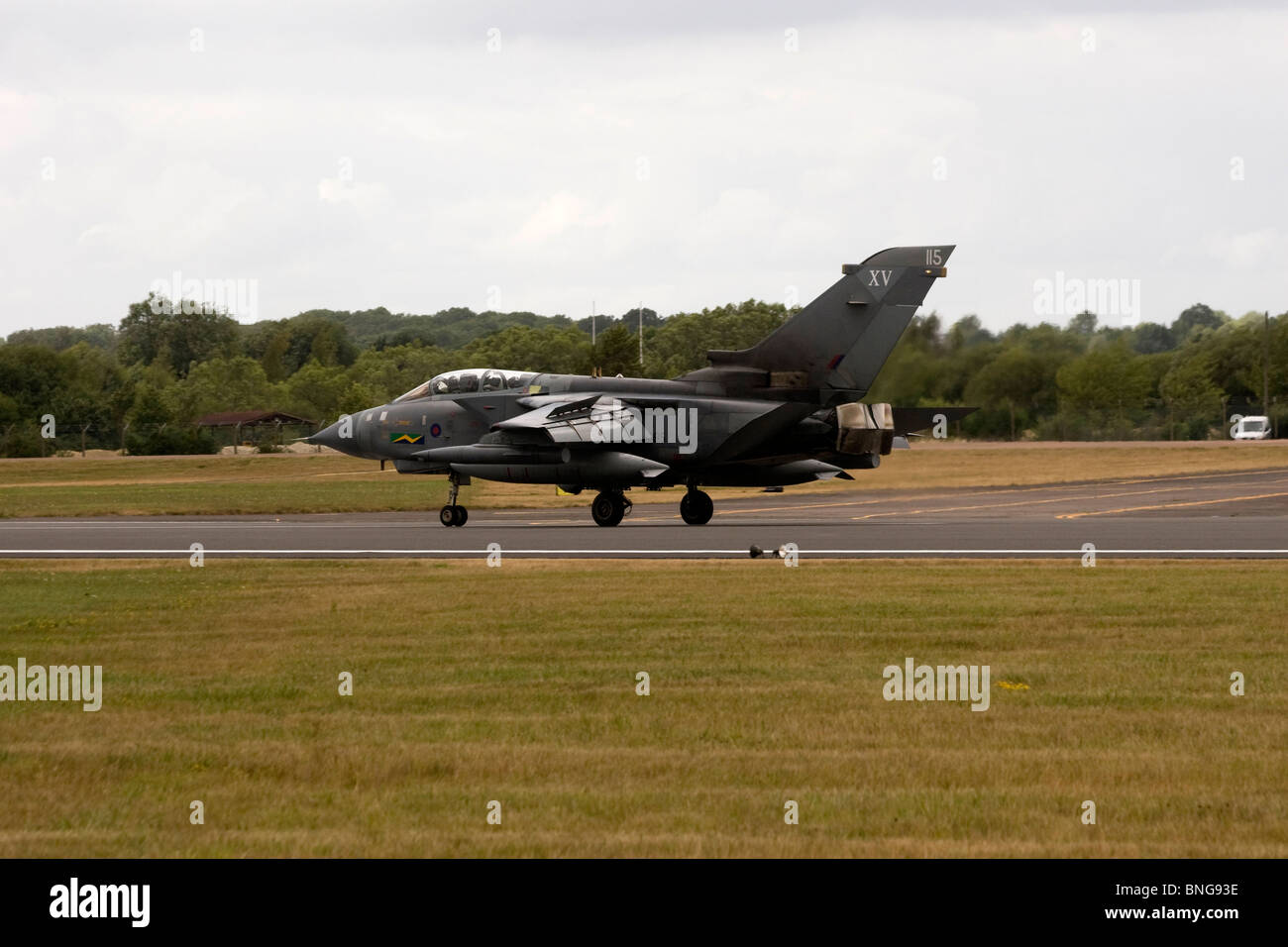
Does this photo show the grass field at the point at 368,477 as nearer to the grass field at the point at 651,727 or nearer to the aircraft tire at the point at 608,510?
the aircraft tire at the point at 608,510

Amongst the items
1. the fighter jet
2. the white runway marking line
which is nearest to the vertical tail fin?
the fighter jet

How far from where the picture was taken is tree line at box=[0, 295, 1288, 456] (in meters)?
45.7

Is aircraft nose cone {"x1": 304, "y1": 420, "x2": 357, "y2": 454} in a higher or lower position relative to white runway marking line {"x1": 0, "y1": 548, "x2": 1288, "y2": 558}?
higher

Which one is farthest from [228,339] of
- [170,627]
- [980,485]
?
[170,627]

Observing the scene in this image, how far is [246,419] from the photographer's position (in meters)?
92.4

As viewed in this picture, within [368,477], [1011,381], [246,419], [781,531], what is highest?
[1011,381]

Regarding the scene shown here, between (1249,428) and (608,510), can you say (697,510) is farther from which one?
(1249,428)

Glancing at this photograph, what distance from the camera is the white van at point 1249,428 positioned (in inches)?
2977

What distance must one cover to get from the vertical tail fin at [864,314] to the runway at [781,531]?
10.7ft

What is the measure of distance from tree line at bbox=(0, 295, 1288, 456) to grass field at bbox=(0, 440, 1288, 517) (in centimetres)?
194

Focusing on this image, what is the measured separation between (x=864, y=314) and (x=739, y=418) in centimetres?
325

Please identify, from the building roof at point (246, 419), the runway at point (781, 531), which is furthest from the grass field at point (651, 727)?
the building roof at point (246, 419)


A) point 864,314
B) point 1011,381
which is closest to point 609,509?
point 864,314

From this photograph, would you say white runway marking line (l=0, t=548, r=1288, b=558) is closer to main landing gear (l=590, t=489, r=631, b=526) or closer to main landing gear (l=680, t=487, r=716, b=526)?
main landing gear (l=590, t=489, r=631, b=526)
